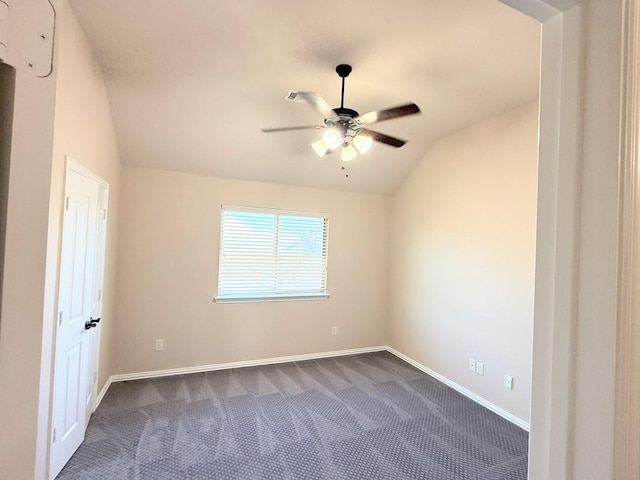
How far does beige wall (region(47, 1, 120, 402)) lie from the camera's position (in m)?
1.87

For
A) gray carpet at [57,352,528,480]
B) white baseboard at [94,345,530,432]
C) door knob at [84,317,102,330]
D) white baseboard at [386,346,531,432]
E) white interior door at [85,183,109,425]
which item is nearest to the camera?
gray carpet at [57,352,528,480]

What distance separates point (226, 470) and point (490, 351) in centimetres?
267

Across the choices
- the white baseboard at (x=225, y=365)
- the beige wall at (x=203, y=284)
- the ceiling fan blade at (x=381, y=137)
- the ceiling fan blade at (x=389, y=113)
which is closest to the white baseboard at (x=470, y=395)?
the white baseboard at (x=225, y=365)

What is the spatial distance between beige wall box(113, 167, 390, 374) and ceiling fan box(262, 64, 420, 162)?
1976mm

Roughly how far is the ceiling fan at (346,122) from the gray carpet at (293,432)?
7.82 ft

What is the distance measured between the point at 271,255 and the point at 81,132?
8.22 feet

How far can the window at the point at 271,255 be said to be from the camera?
13.3ft

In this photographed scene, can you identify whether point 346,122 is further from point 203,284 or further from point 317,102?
point 203,284

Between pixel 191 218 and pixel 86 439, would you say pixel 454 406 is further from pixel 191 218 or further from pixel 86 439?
pixel 191 218

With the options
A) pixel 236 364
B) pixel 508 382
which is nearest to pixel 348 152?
pixel 508 382

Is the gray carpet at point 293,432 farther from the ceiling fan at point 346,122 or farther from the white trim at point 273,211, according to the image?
the ceiling fan at point 346,122

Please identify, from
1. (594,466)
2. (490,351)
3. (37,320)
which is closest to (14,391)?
(37,320)

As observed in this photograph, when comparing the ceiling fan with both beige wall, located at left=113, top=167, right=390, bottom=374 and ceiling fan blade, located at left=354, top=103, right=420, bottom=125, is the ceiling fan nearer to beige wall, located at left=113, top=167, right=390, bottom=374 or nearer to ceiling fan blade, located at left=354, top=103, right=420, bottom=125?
ceiling fan blade, located at left=354, top=103, right=420, bottom=125

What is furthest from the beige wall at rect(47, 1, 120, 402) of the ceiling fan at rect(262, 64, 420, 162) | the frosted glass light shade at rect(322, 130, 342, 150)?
the frosted glass light shade at rect(322, 130, 342, 150)
